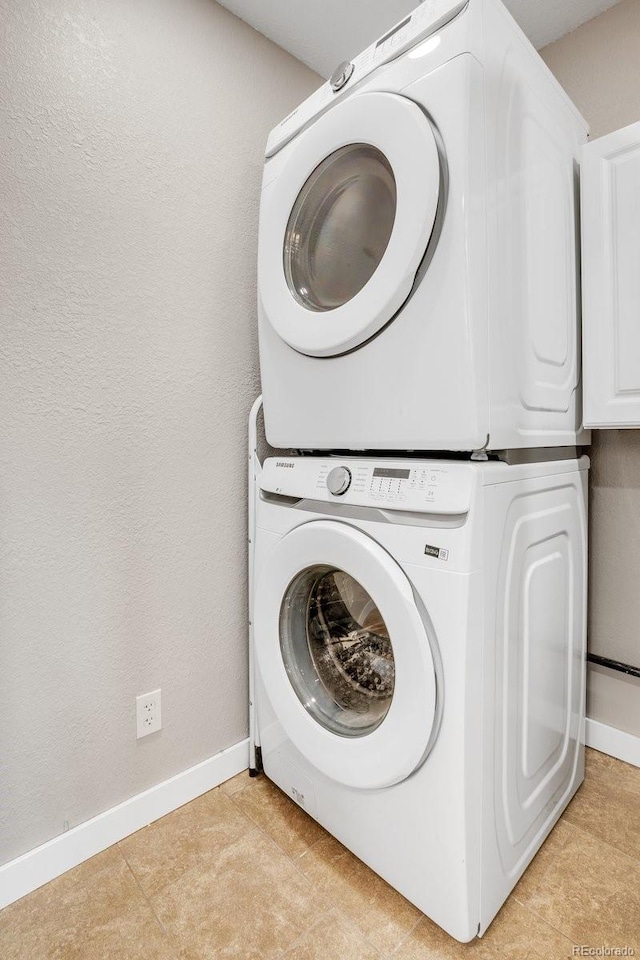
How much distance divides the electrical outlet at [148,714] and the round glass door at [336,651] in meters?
0.41

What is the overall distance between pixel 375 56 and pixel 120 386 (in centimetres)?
101

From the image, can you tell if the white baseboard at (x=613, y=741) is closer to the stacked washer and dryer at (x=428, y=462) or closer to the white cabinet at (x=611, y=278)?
the stacked washer and dryer at (x=428, y=462)

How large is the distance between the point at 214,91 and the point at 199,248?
19.1 inches

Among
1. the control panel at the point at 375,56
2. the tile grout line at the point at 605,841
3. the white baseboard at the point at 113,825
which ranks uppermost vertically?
the control panel at the point at 375,56

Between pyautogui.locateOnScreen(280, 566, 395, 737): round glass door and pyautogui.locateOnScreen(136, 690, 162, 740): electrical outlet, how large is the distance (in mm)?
408

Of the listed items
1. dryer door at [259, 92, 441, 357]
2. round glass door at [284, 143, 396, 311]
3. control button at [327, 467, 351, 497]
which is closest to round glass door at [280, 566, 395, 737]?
control button at [327, 467, 351, 497]

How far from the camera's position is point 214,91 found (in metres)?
1.53

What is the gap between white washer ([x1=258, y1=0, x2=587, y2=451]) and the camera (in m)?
1.00

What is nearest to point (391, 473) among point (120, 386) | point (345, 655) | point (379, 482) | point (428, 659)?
point (379, 482)

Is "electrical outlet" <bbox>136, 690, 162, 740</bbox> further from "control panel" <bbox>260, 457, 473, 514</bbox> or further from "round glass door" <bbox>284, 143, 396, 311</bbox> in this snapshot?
"round glass door" <bbox>284, 143, 396, 311</bbox>

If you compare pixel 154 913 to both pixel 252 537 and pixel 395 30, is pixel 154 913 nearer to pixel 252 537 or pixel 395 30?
pixel 252 537

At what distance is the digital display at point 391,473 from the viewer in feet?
3.57

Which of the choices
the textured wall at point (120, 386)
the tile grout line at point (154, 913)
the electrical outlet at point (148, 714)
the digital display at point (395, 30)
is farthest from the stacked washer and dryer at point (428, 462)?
the tile grout line at point (154, 913)

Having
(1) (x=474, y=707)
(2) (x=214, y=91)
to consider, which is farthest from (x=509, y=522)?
(2) (x=214, y=91)
